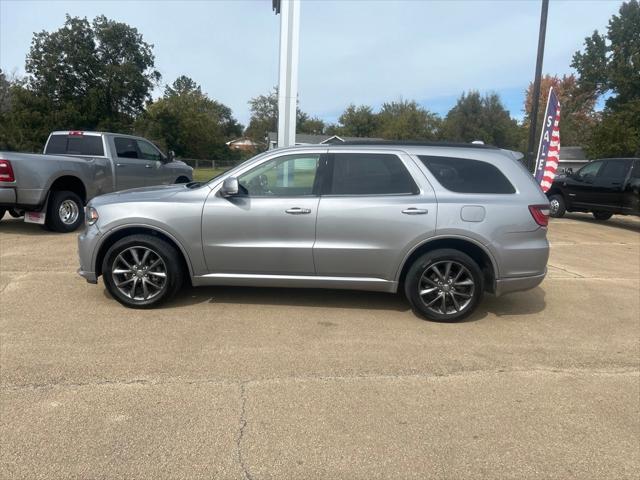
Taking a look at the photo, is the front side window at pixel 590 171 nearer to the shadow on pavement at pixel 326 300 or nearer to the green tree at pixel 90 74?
the shadow on pavement at pixel 326 300

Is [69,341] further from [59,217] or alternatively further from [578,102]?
[578,102]

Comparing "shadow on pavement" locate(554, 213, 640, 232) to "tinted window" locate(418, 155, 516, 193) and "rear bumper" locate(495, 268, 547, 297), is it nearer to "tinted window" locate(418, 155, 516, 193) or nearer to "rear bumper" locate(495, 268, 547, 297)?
"rear bumper" locate(495, 268, 547, 297)

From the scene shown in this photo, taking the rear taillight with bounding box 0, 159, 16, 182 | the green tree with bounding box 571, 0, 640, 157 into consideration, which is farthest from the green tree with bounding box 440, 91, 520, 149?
the rear taillight with bounding box 0, 159, 16, 182

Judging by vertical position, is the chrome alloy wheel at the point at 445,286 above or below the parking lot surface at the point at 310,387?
above

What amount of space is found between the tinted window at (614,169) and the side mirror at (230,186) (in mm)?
11804

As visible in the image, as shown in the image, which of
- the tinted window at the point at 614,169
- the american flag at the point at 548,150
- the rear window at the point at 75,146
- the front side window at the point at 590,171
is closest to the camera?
the rear window at the point at 75,146

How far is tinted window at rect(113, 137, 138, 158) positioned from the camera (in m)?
10.8

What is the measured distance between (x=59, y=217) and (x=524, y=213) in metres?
8.08

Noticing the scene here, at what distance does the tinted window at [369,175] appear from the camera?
5062 millimetres

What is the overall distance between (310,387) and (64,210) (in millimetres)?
7622

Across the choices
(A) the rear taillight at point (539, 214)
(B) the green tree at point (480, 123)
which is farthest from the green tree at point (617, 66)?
(A) the rear taillight at point (539, 214)

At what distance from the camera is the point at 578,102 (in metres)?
49.2

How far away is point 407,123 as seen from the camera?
70.2 m

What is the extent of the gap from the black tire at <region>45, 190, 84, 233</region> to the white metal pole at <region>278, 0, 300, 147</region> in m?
4.69
